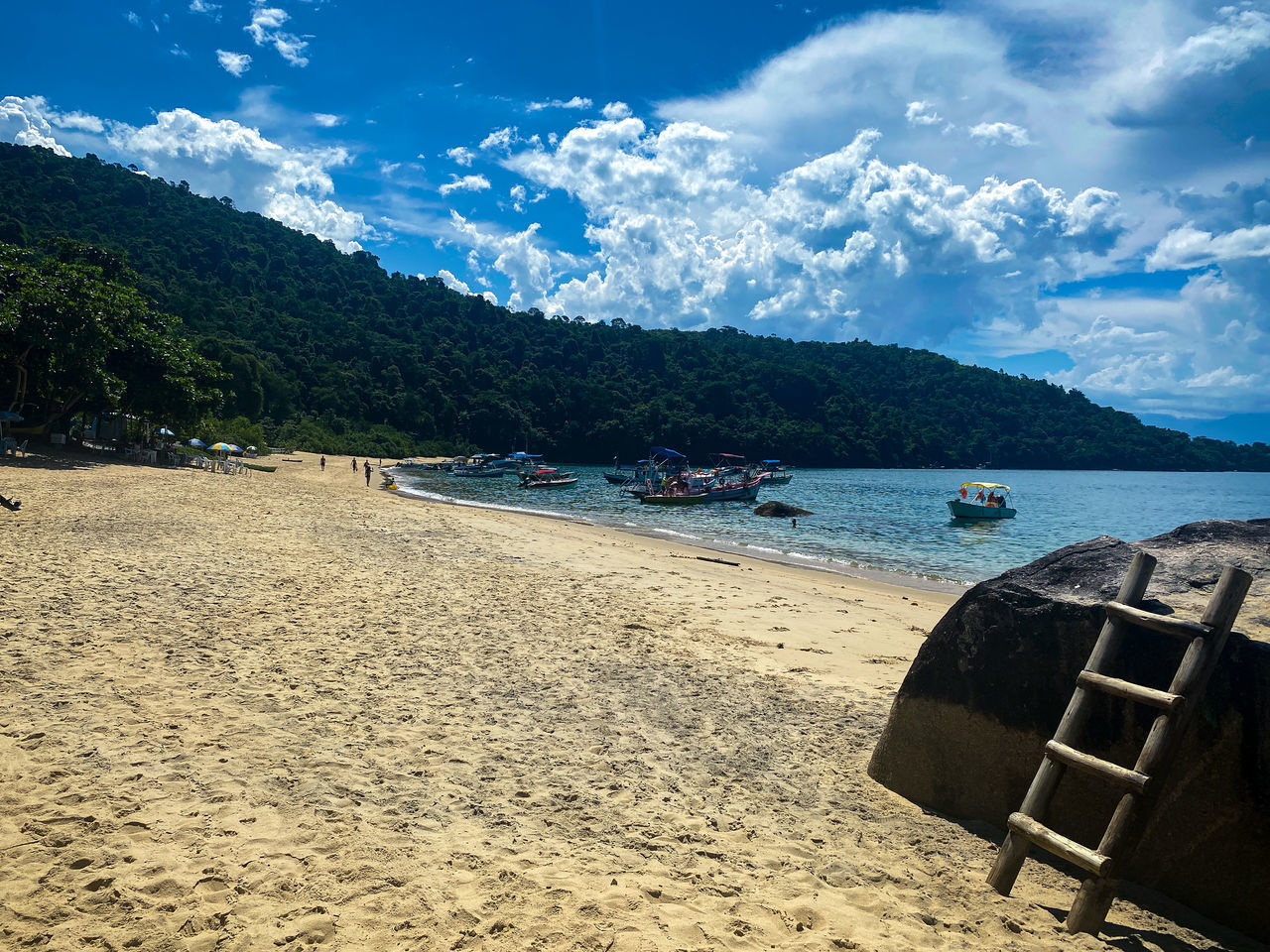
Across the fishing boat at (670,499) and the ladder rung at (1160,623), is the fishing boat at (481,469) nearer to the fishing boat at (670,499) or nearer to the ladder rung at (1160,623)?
the fishing boat at (670,499)

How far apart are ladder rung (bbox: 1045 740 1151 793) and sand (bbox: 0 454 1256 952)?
0.87m

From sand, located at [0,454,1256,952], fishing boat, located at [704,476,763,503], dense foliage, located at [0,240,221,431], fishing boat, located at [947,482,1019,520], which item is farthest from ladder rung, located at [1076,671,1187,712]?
fishing boat, located at [704,476,763,503]

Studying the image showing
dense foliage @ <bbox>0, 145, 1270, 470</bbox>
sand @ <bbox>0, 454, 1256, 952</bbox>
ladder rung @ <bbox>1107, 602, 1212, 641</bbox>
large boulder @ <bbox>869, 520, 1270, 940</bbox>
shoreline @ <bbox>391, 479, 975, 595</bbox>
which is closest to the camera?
sand @ <bbox>0, 454, 1256, 952</bbox>

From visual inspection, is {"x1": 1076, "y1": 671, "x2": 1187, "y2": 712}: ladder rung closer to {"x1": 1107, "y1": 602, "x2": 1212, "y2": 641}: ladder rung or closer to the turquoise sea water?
{"x1": 1107, "y1": 602, "x2": 1212, "y2": 641}: ladder rung

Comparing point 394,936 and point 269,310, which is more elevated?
point 269,310

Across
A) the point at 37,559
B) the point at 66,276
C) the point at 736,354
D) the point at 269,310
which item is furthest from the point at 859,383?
the point at 37,559

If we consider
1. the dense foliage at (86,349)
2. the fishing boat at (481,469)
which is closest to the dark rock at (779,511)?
the dense foliage at (86,349)

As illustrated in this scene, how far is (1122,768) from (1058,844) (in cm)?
55

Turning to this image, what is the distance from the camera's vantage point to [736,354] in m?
158

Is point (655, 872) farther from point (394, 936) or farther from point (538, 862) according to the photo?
point (394, 936)

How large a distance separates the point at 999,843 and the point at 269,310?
118 meters

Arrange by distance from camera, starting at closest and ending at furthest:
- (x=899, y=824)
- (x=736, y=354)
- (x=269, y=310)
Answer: (x=899, y=824) → (x=269, y=310) → (x=736, y=354)

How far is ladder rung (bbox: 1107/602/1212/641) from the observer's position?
3.73 meters

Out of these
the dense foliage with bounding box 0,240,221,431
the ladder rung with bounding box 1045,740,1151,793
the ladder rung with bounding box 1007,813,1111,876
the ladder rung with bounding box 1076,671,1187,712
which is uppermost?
the dense foliage with bounding box 0,240,221,431
